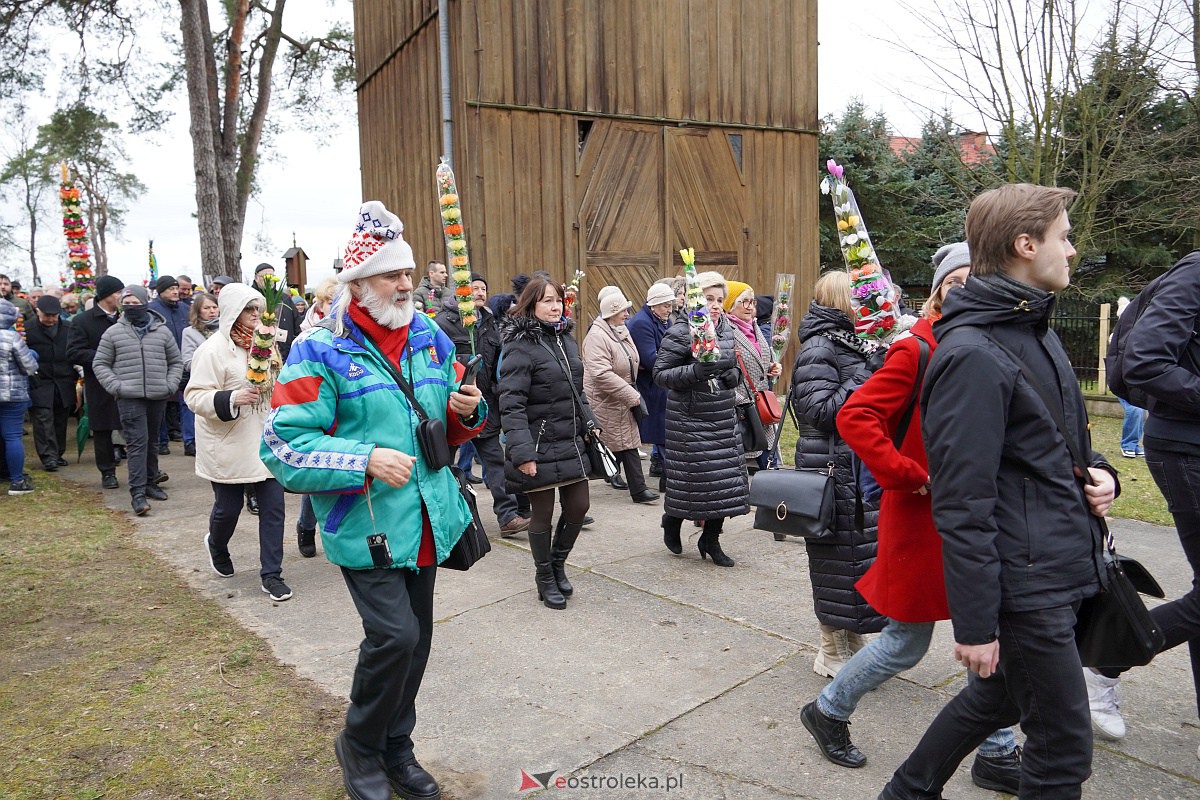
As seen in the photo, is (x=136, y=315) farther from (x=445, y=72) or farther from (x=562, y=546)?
(x=445, y=72)

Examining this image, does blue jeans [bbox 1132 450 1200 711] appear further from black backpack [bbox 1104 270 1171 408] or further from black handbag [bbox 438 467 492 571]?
black handbag [bbox 438 467 492 571]

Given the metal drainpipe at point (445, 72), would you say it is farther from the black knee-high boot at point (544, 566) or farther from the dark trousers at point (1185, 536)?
the dark trousers at point (1185, 536)

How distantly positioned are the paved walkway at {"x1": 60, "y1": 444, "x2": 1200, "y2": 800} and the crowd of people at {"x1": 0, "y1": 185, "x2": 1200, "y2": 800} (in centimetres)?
19

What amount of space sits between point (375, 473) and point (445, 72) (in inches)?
399

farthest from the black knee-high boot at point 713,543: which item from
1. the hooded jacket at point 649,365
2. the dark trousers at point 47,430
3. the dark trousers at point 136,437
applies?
the dark trousers at point 47,430

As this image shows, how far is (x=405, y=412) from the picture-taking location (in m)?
3.12

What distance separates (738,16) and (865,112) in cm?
1225

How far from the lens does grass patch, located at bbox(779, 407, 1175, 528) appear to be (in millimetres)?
7414

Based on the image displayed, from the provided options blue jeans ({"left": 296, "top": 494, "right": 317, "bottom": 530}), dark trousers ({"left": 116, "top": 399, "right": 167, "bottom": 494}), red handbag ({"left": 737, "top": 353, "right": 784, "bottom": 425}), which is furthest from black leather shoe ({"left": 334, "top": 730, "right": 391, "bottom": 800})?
dark trousers ({"left": 116, "top": 399, "right": 167, "bottom": 494})

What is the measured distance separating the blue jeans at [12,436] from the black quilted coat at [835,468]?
833 cm

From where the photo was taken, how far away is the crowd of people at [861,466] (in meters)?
2.34

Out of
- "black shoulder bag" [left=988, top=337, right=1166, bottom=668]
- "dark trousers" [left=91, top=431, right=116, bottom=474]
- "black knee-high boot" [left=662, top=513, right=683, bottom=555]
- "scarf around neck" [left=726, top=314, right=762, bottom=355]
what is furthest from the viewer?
"dark trousers" [left=91, top=431, right=116, bottom=474]

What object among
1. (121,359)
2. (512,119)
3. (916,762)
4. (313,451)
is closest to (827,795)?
(916,762)

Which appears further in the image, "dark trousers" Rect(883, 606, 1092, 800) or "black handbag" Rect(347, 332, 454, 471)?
"black handbag" Rect(347, 332, 454, 471)
